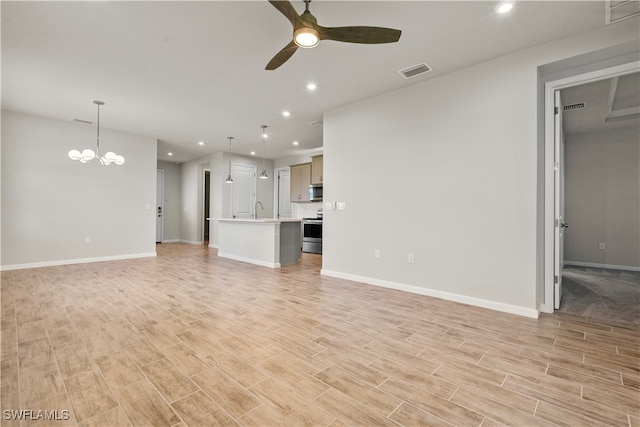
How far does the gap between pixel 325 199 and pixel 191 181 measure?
6.51m

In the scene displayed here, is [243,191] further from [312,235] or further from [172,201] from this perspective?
[172,201]

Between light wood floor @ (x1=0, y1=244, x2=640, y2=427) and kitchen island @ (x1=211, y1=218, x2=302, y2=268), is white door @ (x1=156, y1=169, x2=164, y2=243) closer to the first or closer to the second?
kitchen island @ (x1=211, y1=218, x2=302, y2=268)

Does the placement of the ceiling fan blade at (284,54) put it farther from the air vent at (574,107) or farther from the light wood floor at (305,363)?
the air vent at (574,107)

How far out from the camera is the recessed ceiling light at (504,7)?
2.30 meters

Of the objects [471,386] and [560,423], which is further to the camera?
[471,386]

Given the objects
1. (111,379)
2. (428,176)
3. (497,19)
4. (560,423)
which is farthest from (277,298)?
(497,19)

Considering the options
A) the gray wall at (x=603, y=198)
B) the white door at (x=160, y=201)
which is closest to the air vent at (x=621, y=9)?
the gray wall at (x=603, y=198)

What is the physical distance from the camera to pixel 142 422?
4.68 feet

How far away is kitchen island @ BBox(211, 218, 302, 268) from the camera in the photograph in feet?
18.0

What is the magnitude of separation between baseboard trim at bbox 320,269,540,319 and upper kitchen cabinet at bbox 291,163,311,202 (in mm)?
3728

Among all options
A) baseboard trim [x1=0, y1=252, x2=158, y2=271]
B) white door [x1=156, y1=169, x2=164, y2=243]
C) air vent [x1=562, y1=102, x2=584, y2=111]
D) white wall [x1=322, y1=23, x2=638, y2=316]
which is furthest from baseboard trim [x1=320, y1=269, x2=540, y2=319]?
white door [x1=156, y1=169, x2=164, y2=243]

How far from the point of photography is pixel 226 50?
303 centimetres

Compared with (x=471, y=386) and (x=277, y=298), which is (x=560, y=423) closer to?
(x=471, y=386)

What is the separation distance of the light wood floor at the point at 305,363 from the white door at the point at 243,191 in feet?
17.0
